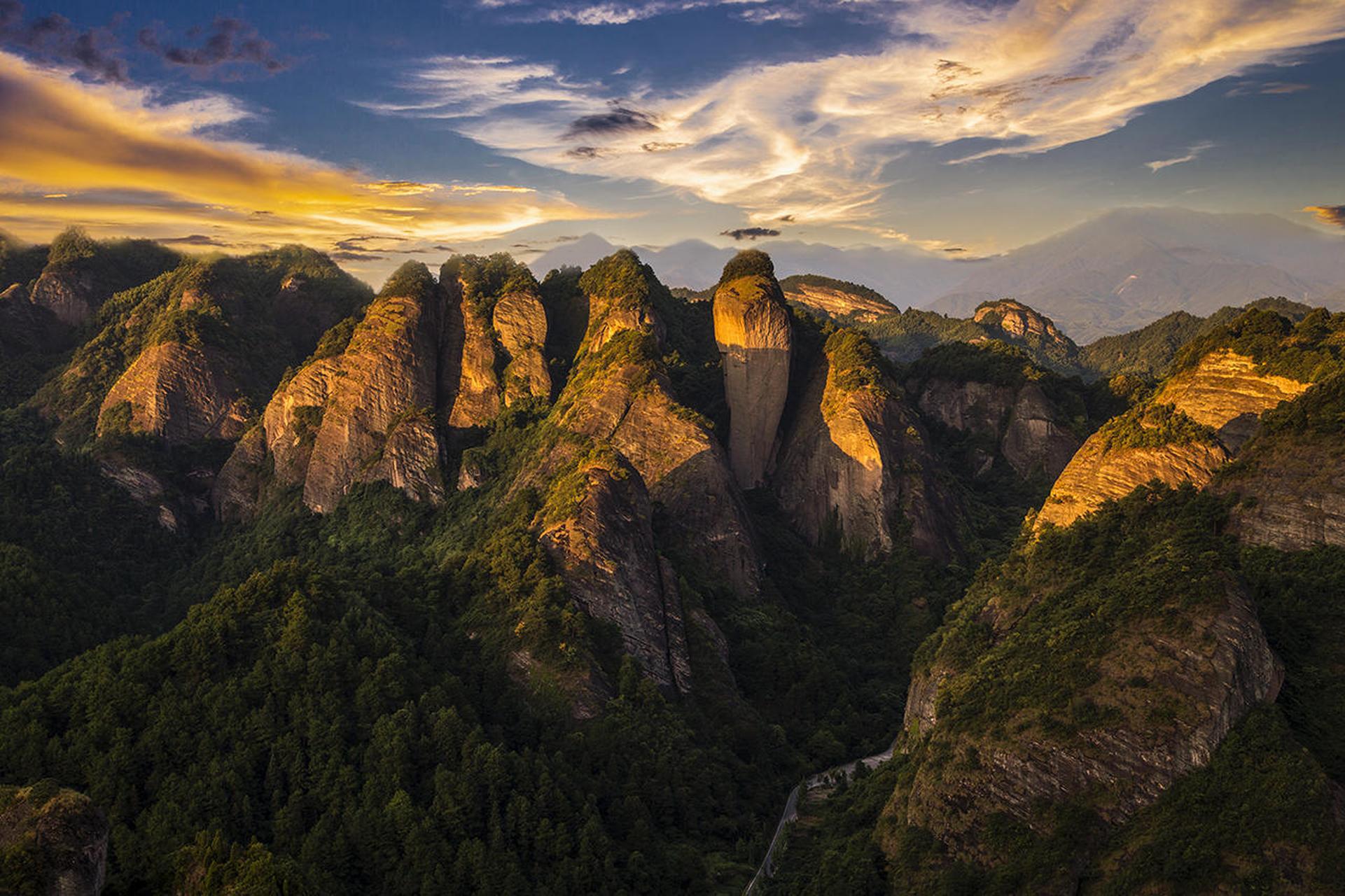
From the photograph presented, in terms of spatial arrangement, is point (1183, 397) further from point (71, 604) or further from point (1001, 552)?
point (71, 604)

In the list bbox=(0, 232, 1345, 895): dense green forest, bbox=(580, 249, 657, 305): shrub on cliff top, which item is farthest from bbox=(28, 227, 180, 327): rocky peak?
bbox=(580, 249, 657, 305): shrub on cliff top

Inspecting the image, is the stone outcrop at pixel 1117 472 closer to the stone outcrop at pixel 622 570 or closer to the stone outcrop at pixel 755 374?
the stone outcrop at pixel 622 570

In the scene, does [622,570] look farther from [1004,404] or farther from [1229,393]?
[1004,404]

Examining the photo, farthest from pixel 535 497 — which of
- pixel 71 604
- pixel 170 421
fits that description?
pixel 170 421

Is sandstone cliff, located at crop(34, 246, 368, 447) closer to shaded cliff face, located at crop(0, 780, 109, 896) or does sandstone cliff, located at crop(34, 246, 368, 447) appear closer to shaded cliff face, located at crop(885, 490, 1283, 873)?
shaded cliff face, located at crop(0, 780, 109, 896)

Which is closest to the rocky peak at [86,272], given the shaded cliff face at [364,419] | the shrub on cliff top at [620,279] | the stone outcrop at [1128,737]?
the shaded cliff face at [364,419]

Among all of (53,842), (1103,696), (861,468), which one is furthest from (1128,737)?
(861,468)
